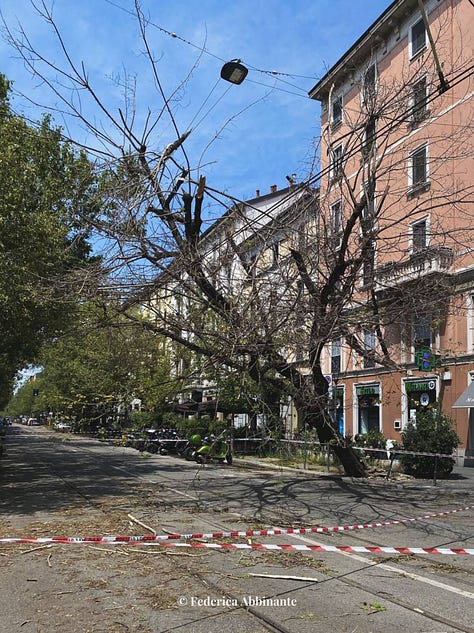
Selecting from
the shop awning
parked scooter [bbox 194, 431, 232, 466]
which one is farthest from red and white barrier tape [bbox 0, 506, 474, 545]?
the shop awning

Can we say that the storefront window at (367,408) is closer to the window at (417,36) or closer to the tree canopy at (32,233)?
the window at (417,36)

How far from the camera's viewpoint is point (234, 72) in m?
9.69

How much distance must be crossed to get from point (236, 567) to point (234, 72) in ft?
24.6

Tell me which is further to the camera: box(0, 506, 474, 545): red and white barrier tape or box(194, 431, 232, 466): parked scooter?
box(194, 431, 232, 466): parked scooter

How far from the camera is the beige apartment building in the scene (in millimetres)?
11484

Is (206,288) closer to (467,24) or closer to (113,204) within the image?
(113,204)

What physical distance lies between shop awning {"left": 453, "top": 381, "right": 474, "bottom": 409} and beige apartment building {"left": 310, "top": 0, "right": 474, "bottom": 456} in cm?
93

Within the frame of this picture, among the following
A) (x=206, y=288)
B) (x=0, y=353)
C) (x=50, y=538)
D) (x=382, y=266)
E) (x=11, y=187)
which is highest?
(x=11, y=187)

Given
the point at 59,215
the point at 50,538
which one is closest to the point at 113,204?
the point at 59,215

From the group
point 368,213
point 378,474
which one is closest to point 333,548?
point 368,213

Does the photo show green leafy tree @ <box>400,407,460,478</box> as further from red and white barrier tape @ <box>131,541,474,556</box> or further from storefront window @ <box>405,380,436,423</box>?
red and white barrier tape @ <box>131,541,474,556</box>

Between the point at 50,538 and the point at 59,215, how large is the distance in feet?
29.1

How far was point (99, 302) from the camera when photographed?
12.1 m

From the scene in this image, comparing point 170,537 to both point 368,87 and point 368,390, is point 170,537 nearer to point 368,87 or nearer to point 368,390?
point 368,87
